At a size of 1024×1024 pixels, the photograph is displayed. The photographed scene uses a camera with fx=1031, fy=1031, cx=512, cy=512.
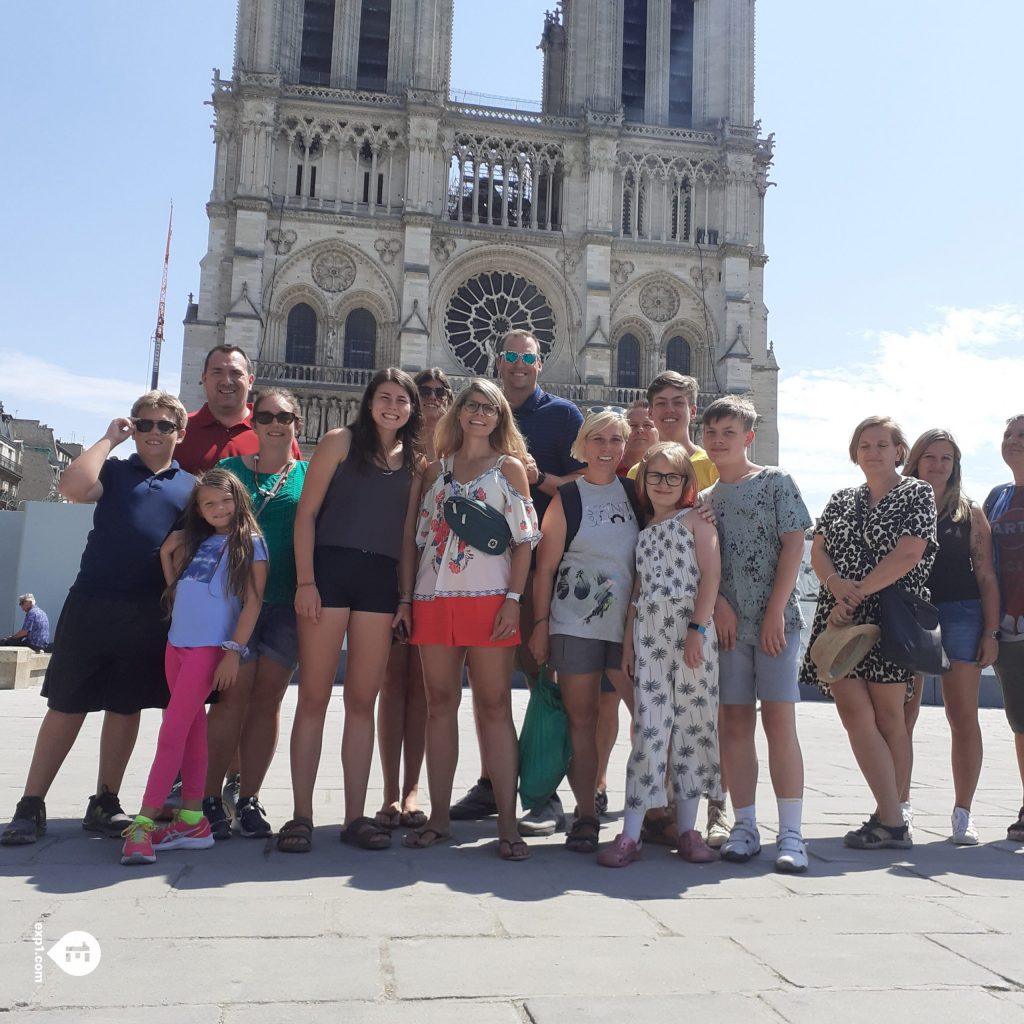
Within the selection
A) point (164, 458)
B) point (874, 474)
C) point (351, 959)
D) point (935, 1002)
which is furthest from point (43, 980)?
point (874, 474)

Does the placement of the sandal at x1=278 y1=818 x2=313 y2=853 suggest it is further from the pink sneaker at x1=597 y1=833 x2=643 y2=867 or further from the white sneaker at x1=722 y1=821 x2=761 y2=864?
the white sneaker at x1=722 y1=821 x2=761 y2=864

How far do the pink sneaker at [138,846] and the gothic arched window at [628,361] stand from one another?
2939 centimetres

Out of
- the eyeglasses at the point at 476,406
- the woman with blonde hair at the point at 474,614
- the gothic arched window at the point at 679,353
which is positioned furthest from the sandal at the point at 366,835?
the gothic arched window at the point at 679,353

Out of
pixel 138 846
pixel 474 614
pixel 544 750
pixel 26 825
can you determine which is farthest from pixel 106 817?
pixel 544 750

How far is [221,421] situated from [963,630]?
12.7ft

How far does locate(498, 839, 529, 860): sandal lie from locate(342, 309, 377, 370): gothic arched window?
27517 millimetres

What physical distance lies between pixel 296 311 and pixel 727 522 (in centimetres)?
A: 2800

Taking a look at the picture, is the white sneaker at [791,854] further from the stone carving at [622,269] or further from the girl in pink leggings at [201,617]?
the stone carving at [622,269]

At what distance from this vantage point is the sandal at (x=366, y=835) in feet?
13.8

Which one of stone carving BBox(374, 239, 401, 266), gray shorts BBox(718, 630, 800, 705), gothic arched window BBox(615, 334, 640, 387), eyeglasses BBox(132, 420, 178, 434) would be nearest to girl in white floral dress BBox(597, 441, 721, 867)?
gray shorts BBox(718, 630, 800, 705)

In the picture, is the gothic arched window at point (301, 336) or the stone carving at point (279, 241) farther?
the gothic arched window at point (301, 336)

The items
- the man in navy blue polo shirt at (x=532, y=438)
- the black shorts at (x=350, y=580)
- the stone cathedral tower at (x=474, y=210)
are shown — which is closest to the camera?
the black shorts at (x=350, y=580)

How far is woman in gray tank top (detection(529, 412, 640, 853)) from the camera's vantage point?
14.9 ft

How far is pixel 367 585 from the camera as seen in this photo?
443 cm
